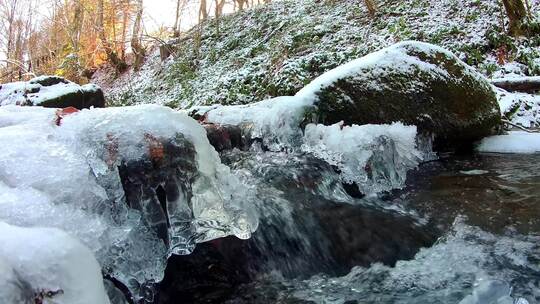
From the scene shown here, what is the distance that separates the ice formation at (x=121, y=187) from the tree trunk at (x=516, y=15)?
7231 millimetres

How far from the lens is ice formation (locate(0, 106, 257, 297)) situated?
1.80m

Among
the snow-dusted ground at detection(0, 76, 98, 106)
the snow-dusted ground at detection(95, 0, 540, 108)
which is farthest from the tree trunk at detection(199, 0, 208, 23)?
the snow-dusted ground at detection(0, 76, 98, 106)

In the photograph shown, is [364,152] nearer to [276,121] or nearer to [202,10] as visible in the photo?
[276,121]

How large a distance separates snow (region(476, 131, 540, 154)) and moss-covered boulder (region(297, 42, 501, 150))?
0.12 meters

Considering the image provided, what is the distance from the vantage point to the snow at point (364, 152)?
3.64 metres

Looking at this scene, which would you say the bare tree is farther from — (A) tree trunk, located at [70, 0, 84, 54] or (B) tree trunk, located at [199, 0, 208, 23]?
(A) tree trunk, located at [70, 0, 84, 54]

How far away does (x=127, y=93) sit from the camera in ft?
48.4

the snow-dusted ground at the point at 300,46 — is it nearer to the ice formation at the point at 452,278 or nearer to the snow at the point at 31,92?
the snow at the point at 31,92

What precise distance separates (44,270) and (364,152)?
9.17 feet

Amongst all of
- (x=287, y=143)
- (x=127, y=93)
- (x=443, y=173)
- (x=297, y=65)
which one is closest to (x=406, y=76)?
(x=443, y=173)

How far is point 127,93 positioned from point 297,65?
25.0ft

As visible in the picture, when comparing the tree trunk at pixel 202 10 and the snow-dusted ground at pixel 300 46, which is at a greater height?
the tree trunk at pixel 202 10

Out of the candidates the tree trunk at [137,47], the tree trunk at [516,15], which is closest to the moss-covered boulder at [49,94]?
the tree trunk at [516,15]

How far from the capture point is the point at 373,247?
102 inches
